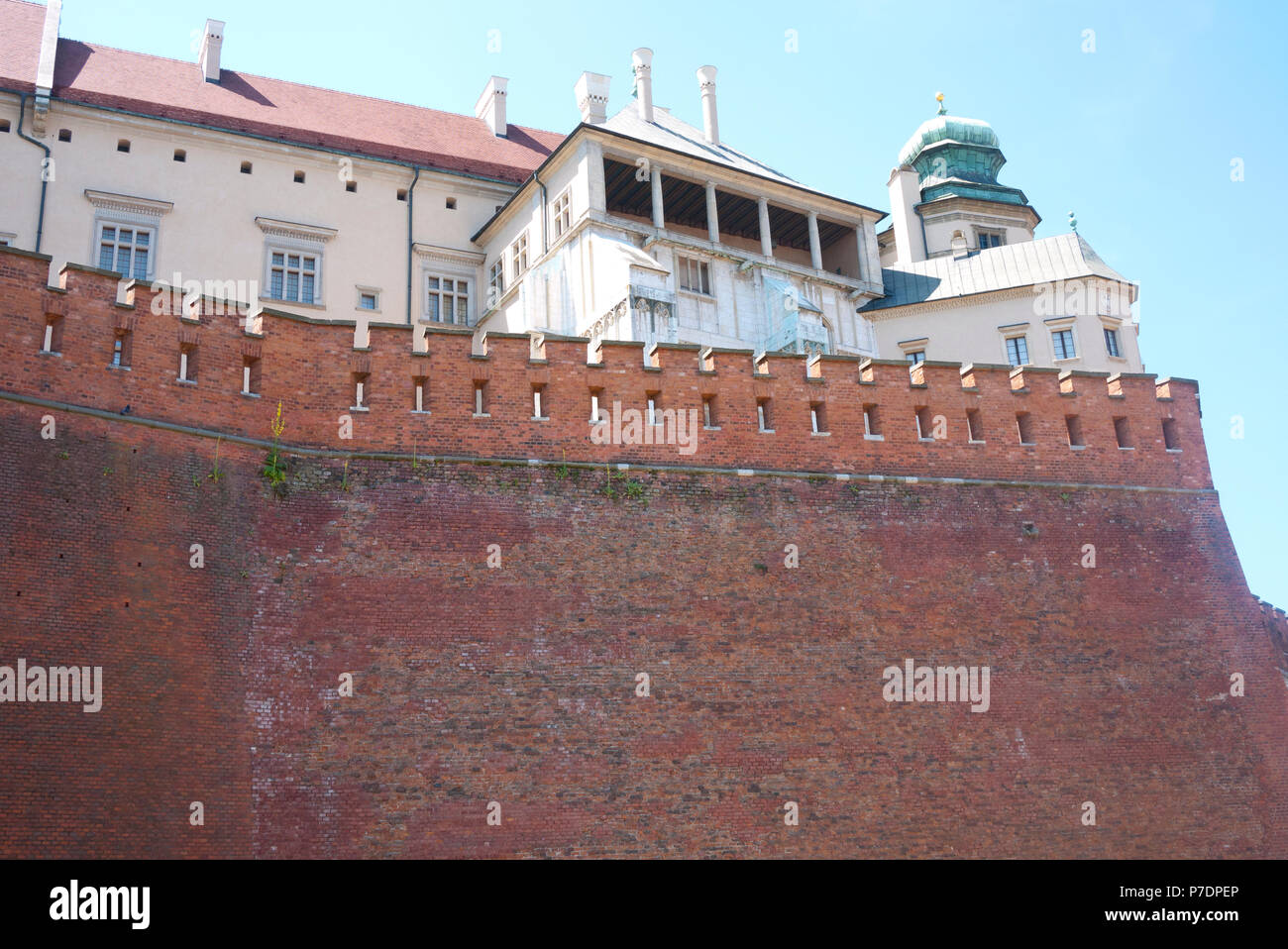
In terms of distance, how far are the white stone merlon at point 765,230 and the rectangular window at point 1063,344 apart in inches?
303

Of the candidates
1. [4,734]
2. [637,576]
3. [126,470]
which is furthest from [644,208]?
[4,734]

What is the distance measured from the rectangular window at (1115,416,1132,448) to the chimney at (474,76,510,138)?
72.6 feet

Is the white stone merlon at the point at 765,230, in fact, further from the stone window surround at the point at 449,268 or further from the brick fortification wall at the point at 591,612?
the brick fortification wall at the point at 591,612

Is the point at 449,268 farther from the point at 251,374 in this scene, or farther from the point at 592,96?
the point at 251,374

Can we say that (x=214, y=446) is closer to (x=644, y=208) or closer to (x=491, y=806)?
(x=491, y=806)

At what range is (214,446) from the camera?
15.2m

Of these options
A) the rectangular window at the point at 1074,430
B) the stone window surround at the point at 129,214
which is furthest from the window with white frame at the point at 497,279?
the rectangular window at the point at 1074,430

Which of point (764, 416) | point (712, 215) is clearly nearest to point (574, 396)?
point (764, 416)

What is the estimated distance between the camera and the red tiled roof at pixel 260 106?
29500 mm

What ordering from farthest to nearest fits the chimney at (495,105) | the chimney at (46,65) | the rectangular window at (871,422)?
the chimney at (495,105) → the chimney at (46,65) → the rectangular window at (871,422)

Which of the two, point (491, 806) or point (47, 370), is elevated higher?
point (47, 370)

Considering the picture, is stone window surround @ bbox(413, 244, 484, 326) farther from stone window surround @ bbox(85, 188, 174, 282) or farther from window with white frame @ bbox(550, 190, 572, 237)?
stone window surround @ bbox(85, 188, 174, 282)

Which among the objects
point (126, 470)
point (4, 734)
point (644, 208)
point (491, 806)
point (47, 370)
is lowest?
point (491, 806)
